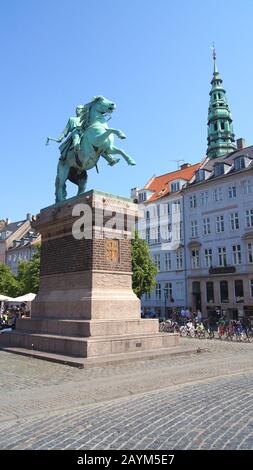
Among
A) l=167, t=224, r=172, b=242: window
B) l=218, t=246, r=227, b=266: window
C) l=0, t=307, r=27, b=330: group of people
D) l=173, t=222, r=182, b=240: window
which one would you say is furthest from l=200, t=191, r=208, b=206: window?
l=0, t=307, r=27, b=330: group of people

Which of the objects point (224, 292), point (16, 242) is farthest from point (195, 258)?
point (16, 242)

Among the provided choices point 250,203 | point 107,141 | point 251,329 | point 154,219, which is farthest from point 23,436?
point 154,219

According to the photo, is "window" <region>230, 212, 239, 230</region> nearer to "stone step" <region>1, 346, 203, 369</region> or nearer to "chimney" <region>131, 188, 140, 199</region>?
"chimney" <region>131, 188, 140, 199</region>

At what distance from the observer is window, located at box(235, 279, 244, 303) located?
44.3 meters

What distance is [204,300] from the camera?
48219 mm

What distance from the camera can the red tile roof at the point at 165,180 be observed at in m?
57.8

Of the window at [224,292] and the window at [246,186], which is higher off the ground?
the window at [246,186]

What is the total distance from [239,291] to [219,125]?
3118 centimetres

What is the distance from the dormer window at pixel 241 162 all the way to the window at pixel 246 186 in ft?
6.03

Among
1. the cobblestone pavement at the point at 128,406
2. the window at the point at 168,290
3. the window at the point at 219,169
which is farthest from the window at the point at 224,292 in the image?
the cobblestone pavement at the point at 128,406

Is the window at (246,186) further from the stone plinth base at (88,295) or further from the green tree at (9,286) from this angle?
the stone plinth base at (88,295)

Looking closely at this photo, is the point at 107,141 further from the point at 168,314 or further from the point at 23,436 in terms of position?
the point at 168,314

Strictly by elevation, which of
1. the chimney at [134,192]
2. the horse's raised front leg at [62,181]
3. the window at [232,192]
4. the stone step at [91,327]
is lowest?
the stone step at [91,327]
